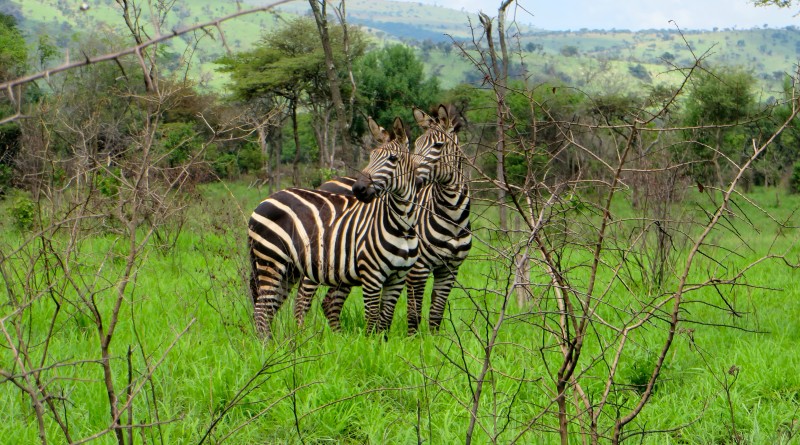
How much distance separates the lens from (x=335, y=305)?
657cm

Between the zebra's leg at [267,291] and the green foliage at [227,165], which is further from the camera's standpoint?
the green foliage at [227,165]

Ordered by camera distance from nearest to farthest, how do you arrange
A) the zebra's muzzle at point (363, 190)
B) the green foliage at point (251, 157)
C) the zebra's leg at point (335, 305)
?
the zebra's muzzle at point (363, 190) < the zebra's leg at point (335, 305) < the green foliage at point (251, 157)

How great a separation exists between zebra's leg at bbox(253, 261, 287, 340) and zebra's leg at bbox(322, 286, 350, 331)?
417 mm

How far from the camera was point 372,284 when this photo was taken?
605 centimetres

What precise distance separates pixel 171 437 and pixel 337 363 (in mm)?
1345

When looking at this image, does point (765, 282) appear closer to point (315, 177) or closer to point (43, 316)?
point (43, 316)

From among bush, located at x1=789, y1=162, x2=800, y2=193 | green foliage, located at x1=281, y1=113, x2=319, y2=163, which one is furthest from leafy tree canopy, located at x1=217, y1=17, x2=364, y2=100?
bush, located at x1=789, y1=162, x2=800, y2=193

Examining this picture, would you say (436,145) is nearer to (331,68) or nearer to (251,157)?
(331,68)

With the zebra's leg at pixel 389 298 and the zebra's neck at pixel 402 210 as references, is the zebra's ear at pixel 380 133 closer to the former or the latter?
the zebra's neck at pixel 402 210

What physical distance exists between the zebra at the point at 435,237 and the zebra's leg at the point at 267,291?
0.69 feet

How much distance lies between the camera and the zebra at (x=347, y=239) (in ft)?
19.7

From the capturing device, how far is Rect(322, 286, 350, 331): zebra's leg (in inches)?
257

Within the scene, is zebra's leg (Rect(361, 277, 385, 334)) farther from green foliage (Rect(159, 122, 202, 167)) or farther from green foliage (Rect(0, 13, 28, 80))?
green foliage (Rect(0, 13, 28, 80))

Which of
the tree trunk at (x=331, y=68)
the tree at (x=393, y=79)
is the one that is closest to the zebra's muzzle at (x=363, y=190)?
the tree trunk at (x=331, y=68)
